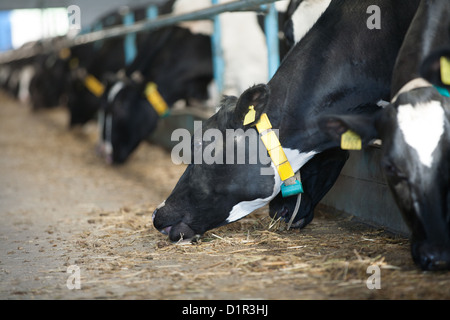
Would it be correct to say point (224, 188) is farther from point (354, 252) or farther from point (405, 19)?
point (405, 19)

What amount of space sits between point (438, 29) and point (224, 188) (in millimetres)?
1519

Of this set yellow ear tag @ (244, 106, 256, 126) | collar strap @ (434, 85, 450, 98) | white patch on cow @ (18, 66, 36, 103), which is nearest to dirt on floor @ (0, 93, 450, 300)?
yellow ear tag @ (244, 106, 256, 126)

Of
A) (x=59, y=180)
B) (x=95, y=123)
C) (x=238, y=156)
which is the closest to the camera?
(x=238, y=156)

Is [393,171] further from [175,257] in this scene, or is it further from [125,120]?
[125,120]

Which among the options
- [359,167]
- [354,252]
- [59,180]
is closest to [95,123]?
[59,180]

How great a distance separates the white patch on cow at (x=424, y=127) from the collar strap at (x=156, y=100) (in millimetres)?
4943

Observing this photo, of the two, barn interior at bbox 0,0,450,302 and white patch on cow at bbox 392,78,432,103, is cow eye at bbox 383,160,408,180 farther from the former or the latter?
barn interior at bbox 0,0,450,302

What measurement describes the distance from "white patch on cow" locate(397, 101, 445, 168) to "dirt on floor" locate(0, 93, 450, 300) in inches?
22.9

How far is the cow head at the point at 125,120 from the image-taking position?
790cm

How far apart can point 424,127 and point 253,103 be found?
119 centimetres

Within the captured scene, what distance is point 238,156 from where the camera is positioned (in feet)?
13.2

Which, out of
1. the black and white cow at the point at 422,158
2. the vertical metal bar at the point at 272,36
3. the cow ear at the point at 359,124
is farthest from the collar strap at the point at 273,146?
the vertical metal bar at the point at 272,36

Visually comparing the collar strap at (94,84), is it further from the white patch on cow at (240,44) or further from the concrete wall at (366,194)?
the concrete wall at (366,194)
